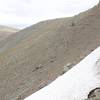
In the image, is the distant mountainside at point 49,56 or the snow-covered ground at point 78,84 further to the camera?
the distant mountainside at point 49,56

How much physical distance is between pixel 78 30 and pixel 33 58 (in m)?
7.01

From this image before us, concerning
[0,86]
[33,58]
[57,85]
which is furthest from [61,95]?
[33,58]

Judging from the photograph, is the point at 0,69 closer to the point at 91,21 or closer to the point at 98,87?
the point at 91,21

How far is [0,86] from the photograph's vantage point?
126ft

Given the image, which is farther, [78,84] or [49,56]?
[49,56]

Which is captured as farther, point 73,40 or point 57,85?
point 73,40

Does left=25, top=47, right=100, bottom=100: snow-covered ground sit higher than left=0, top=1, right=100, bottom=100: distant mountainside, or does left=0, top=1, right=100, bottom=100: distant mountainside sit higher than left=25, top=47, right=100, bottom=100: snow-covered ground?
left=0, top=1, right=100, bottom=100: distant mountainside

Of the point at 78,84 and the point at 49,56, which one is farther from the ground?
the point at 49,56

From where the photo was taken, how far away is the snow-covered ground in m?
16.0

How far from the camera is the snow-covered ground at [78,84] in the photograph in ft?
52.6

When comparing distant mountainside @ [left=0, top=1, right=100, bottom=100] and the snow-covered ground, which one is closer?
the snow-covered ground

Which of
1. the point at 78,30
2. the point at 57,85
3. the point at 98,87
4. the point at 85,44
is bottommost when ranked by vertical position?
the point at 98,87

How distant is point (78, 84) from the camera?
16969 millimetres

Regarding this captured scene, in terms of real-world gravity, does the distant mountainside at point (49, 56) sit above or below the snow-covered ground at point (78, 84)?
above
